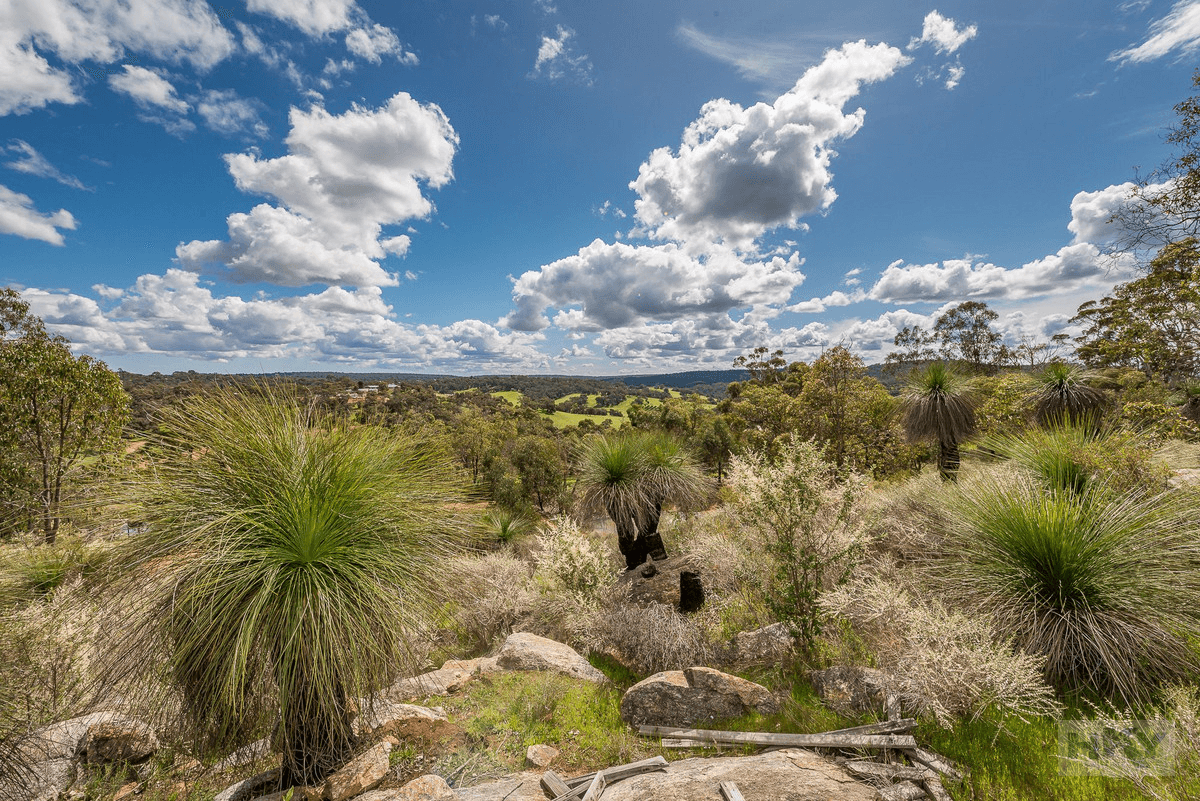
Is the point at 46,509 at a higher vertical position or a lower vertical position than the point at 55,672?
higher

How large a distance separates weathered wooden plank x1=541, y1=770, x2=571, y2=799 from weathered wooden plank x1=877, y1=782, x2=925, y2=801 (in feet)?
8.69

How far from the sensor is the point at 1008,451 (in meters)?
7.53

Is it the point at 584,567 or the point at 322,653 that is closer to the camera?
the point at 322,653

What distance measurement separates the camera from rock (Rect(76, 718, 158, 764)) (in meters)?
4.34

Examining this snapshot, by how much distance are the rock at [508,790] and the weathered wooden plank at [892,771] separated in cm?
284

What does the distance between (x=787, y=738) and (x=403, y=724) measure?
4057 millimetres

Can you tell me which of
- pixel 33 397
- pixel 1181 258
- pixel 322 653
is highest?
pixel 1181 258

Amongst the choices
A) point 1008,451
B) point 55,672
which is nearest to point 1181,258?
point 1008,451

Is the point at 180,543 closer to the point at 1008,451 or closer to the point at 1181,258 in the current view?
the point at 1008,451

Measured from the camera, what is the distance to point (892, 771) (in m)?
3.60

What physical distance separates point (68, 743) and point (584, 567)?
6351 millimetres

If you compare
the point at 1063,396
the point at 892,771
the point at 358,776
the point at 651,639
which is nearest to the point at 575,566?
the point at 651,639

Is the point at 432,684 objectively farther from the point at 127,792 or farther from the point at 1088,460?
the point at 1088,460

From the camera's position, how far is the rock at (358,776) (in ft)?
11.0
